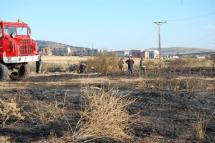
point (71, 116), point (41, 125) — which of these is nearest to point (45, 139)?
point (41, 125)

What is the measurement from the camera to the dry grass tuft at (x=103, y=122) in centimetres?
843

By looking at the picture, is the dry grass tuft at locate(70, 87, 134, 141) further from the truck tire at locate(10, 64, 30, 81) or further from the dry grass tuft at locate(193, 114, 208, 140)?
the truck tire at locate(10, 64, 30, 81)

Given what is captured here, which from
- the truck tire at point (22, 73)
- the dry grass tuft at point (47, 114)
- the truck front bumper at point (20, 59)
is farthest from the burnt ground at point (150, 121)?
the truck tire at point (22, 73)

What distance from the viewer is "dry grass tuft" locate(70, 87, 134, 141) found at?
8430 millimetres

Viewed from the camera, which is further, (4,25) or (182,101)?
(4,25)

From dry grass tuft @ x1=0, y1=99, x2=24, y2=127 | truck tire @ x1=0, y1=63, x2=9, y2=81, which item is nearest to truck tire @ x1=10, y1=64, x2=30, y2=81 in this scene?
truck tire @ x1=0, y1=63, x2=9, y2=81

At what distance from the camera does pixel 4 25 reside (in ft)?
77.8

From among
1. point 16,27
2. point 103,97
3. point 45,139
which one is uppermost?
point 16,27

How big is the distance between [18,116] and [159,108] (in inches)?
137

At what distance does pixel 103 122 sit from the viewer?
343 inches

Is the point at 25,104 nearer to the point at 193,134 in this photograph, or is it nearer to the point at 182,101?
the point at 182,101

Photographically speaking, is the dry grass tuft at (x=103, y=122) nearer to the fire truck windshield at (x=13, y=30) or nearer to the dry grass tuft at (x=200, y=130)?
the dry grass tuft at (x=200, y=130)

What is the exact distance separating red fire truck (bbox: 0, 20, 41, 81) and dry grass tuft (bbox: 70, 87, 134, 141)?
14.8 m

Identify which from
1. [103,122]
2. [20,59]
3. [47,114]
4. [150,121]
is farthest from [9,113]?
[20,59]
